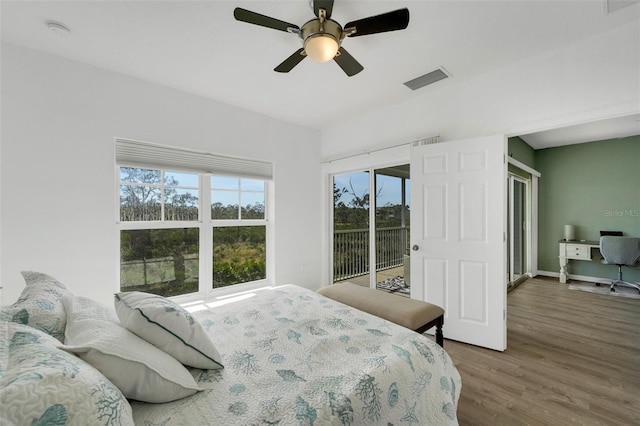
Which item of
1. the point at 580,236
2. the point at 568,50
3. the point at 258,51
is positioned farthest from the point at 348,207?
the point at 580,236

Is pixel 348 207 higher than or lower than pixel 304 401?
higher

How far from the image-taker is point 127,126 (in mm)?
2637

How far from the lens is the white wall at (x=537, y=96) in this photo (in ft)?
6.64

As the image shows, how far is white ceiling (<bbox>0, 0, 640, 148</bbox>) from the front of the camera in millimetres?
1791

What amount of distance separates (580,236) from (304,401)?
6416mm

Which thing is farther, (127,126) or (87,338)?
(127,126)

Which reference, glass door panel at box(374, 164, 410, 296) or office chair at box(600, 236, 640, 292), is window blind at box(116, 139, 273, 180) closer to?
glass door panel at box(374, 164, 410, 296)

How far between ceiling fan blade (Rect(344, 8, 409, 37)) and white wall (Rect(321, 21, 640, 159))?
4.92ft

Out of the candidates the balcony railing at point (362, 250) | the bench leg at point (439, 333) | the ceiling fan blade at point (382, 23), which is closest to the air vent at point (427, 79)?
the ceiling fan blade at point (382, 23)

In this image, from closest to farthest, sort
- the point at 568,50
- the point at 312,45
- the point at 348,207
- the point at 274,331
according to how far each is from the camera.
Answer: the point at 274,331
the point at 312,45
the point at 568,50
the point at 348,207

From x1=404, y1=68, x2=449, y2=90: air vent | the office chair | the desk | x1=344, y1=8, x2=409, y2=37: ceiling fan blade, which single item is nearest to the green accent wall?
the desk

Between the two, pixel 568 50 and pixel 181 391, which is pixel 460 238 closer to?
pixel 568 50

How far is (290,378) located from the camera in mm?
1077

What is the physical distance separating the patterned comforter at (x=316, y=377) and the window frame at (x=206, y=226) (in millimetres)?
1621
